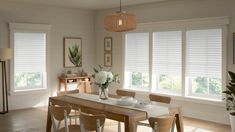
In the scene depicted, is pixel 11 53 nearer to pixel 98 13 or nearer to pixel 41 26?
pixel 41 26

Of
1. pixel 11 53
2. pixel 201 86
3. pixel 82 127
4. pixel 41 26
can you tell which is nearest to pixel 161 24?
pixel 201 86

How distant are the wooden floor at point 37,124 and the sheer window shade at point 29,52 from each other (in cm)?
127

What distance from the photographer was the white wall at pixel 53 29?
→ 7359 millimetres

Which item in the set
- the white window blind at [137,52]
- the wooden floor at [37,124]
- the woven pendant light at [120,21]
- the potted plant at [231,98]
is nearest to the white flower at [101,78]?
the woven pendant light at [120,21]

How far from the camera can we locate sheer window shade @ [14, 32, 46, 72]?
753 cm

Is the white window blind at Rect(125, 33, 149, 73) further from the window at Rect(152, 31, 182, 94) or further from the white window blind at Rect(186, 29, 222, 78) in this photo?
the white window blind at Rect(186, 29, 222, 78)

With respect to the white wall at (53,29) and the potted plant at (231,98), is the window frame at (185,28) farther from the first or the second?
the white wall at (53,29)

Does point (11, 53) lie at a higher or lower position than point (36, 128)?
higher

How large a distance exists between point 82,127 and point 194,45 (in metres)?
3.79

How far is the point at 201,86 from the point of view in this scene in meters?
6.66

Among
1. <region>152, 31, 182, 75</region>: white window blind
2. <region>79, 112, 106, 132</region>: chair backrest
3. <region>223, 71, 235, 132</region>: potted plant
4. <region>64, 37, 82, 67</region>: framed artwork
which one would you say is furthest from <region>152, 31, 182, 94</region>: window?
<region>79, 112, 106, 132</region>: chair backrest

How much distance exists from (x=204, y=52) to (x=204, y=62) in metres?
0.22

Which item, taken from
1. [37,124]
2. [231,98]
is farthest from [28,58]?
[231,98]

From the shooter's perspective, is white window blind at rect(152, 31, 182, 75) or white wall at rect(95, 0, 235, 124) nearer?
white wall at rect(95, 0, 235, 124)
